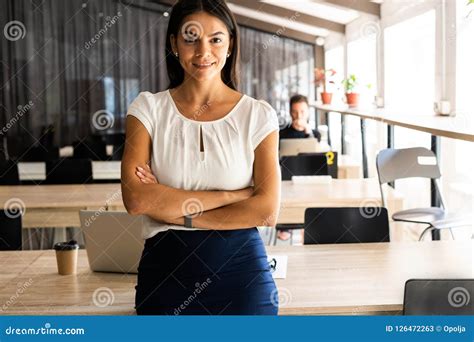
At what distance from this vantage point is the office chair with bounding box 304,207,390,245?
235cm

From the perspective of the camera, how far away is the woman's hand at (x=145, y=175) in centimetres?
148

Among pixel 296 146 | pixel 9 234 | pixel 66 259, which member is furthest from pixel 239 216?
pixel 296 146

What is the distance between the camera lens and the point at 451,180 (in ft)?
13.2

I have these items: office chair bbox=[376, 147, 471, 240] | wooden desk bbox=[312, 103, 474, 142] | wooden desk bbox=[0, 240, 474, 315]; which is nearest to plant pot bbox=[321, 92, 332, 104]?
wooden desk bbox=[312, 103, 474, 142]

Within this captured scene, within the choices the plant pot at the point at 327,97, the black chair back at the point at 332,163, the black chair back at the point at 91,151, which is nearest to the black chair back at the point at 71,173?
the black chair back at the point at 332,163

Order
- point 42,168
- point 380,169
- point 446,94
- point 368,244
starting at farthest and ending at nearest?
point 42,168, point 446,94, point 380,169, point 368,244

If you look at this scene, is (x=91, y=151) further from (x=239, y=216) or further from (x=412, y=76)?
(x=239, y=216)

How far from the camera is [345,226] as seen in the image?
92.8 inches

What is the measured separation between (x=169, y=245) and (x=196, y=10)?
0.42 m

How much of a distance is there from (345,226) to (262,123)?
3.01ft

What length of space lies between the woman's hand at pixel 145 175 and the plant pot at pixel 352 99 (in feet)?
12.5

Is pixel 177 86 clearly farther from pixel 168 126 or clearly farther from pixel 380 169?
pixel 380 169

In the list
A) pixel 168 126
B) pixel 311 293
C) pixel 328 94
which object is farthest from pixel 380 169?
pixel 328 94

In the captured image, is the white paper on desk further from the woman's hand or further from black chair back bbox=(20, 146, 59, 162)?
black chair back bbox=(20, 146, 59, 162)
